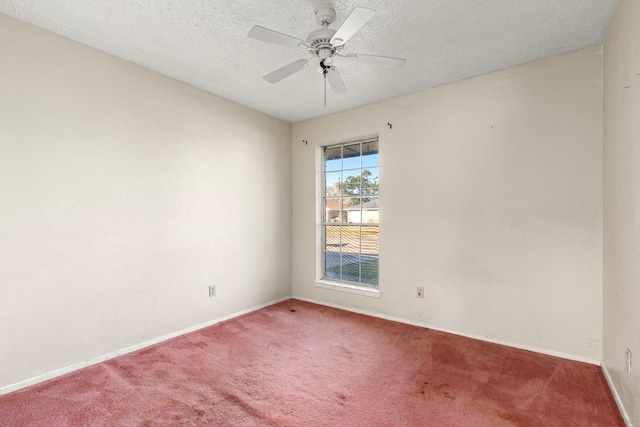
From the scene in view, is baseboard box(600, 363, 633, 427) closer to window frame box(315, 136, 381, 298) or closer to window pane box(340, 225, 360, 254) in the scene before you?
window frame box(315, 136, 381, 298)

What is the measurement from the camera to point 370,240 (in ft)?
12.5

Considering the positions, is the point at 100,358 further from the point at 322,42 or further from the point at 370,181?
the point at 370,181

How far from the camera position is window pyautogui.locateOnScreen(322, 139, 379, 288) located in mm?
3814

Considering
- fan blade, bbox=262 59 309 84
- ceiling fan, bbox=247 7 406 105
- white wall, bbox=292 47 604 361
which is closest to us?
ceiling fan, bbox=247 7 406 105

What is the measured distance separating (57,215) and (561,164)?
13.6 ft

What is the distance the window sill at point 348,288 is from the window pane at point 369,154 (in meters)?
1.59

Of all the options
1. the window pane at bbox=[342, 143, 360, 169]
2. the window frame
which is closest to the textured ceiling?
the window pane at bbox=[342, 143, 360, 169]

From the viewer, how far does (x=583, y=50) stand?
247 centimetres

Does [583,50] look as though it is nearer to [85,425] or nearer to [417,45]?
[417,45]

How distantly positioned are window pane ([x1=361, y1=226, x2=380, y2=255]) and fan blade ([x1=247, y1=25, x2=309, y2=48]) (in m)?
2.38

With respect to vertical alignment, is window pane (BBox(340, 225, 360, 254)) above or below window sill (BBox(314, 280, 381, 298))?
above

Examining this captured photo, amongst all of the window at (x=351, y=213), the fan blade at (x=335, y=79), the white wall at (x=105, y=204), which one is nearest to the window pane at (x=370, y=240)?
the window at (x=351, y=213)

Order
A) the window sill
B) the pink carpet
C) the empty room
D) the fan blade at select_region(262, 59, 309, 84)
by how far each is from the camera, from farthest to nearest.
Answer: the window sill < the fan blade at select_region(262, 59, 309, 84) < the empty room < the pink carpet

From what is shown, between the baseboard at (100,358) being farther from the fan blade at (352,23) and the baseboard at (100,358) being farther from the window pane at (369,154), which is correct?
the fan blade at (352,23)
